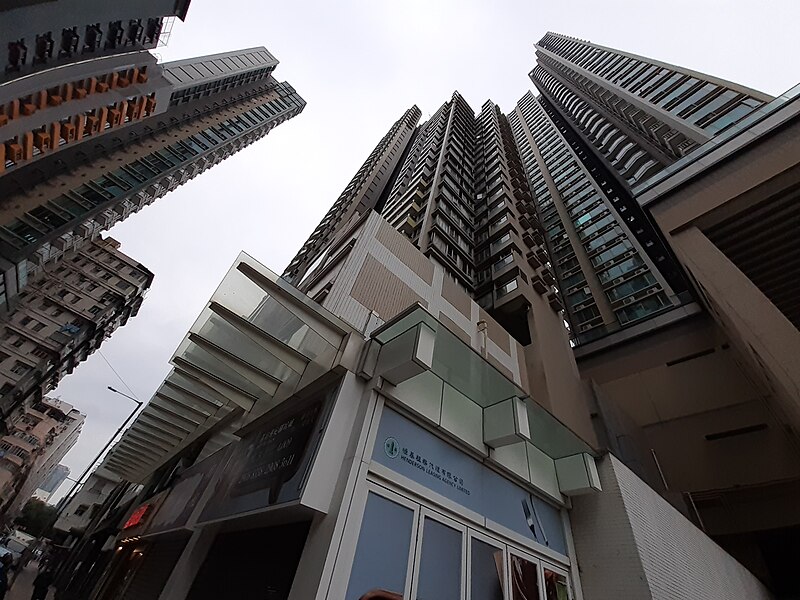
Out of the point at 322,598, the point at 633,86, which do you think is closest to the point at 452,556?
the point at 322,598

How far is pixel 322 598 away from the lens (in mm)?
3395

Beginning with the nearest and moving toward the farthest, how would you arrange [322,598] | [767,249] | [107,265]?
[322,598] < [767,249] < [107,265]

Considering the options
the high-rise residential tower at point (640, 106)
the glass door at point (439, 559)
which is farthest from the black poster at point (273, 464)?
the high-rise residential tower at point (640, 106)

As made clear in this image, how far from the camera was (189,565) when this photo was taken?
5.77 metres

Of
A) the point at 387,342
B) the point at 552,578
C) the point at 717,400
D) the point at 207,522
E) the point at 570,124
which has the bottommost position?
the point at 207,522

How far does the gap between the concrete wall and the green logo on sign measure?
17.2 feet

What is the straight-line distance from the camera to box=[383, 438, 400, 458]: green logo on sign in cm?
491

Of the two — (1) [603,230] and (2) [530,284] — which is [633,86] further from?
(2) [530,284]

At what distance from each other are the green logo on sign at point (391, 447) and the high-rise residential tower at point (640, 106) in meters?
34.0

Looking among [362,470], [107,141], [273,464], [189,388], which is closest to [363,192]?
[107,141]

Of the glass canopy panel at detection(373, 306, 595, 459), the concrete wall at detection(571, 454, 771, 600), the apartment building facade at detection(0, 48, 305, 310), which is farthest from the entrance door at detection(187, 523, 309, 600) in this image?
the apartment building facade at detection(0, 48, 305, 310)

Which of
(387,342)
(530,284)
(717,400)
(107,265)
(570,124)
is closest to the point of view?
(387,342)

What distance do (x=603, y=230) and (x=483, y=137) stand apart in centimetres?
2320

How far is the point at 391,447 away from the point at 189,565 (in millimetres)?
4466
